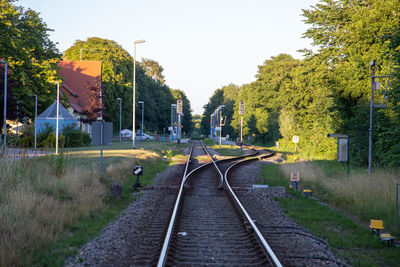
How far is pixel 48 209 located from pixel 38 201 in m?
0.44

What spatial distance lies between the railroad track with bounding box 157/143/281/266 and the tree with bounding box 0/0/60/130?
25.8m

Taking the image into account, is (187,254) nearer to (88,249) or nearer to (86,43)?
(88,249)

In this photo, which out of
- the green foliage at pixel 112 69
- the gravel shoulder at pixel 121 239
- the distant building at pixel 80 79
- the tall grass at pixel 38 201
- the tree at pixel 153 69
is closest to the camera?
the gravel shoulder at pixel 121 239

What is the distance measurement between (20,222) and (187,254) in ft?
11.8

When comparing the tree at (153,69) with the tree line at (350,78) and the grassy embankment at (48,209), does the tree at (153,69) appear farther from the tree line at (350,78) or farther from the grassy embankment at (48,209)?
the grassy embankment at (48,209)

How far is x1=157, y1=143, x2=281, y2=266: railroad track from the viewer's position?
19.7ft

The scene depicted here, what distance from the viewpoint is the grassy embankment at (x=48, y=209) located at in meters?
6.39

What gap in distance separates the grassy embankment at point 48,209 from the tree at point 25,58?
21366 millimetres

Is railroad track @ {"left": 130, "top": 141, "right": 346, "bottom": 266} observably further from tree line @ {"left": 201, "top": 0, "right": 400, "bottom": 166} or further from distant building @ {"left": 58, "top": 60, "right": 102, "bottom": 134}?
distant building @ {"left": 58, "top": 60, "right": 102, "bottom": 134}

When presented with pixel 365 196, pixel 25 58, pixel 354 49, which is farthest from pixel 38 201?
pixel 25 58

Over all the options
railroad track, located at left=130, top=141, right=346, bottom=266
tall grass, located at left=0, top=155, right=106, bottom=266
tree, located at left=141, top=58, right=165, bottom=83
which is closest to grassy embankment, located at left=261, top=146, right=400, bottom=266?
railroad track, located at left=130, top=141, right=346, bottom=266

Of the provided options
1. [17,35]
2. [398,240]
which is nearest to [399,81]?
[398,240]

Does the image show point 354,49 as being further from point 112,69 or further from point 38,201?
point 112,69

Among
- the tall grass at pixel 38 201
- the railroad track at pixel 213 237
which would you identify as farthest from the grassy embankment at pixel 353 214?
the tall grass at pixel 38 201
